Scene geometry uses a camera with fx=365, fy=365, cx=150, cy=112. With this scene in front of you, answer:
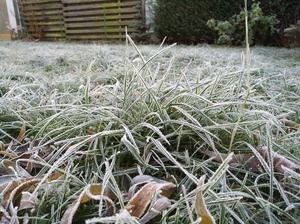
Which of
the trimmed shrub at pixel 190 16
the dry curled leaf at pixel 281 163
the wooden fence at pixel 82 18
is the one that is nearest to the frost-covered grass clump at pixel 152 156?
the dry curled leaf at pixel 281 163

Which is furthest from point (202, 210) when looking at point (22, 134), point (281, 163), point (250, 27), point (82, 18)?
point (82, 18)

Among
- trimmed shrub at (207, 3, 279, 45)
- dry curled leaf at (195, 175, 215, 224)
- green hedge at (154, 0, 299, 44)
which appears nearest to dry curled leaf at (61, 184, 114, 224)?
dry curled leaf at (195, 175, 215, 224)

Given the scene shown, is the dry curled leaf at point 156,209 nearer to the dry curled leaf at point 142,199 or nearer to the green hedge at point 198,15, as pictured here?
the dry curled leaf at point 142,199

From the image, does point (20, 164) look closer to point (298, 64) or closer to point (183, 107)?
point (183, 107)

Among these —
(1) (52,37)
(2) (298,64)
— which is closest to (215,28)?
(2) (298,64)

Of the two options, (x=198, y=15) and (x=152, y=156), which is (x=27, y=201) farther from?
(x=198, y=15)

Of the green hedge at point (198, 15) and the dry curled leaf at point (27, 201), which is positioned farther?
the green hedge at point (198, 15)
